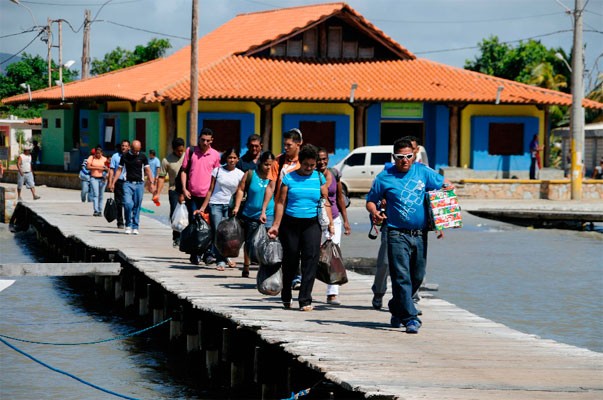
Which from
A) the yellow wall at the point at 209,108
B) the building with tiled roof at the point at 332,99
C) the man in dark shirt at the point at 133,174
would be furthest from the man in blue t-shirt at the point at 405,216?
the yellow wall at the point at 209,108

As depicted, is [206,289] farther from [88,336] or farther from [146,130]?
[146,130]

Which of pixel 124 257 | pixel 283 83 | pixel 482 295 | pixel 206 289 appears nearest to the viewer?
pixel 206 289

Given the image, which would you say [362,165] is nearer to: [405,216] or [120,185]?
[120,185]

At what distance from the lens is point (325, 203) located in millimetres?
12852

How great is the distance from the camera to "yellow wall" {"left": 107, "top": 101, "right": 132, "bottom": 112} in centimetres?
4666

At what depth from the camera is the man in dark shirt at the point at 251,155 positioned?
51.2 feet

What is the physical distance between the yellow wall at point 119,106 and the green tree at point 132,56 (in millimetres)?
37455

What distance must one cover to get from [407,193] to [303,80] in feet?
109

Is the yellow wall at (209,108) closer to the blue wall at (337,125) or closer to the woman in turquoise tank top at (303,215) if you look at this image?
the blue wall at (337,125)

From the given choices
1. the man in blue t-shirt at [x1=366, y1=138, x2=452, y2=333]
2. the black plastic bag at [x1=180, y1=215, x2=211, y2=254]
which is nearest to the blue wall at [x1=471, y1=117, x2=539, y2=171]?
the black plastic bag at [x1=180, y1=215, x2=211, y2=254]

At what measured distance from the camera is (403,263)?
38.0 ft

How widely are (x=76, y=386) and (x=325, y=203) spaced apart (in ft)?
10.7

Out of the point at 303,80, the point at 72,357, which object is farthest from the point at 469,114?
the point at 72,357

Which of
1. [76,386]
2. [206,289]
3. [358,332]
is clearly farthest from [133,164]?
[358,332]
